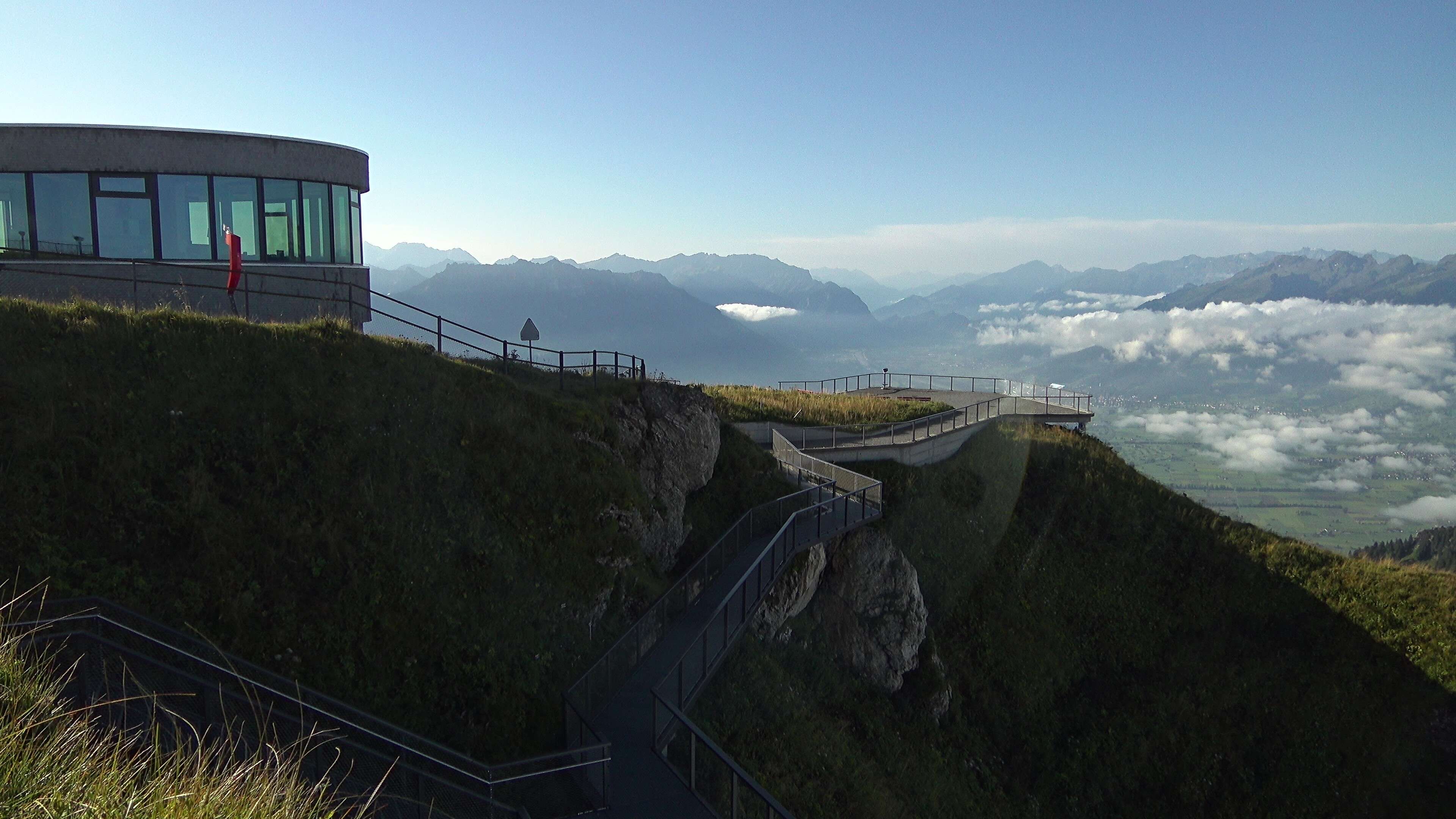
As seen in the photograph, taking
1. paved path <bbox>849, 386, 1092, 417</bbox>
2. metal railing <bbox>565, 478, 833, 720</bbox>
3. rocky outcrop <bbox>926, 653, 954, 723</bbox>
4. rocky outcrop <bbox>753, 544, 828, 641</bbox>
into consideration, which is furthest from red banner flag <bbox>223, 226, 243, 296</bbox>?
paved path <bbox>849, 386, 1092, 417</bbox>

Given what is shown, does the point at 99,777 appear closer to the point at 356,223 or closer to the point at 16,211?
the point at 16,211

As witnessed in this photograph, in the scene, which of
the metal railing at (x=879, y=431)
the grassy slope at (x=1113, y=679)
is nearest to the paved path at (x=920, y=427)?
the metal railing at (x=879, y=431)

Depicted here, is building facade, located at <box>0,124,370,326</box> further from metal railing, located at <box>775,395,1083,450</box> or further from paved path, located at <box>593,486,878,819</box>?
metal railing, located at <box>775,395,1083,450</box>

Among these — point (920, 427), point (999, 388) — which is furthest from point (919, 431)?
point (999, 388)

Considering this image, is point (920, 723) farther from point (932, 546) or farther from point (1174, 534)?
point (1174, 534)

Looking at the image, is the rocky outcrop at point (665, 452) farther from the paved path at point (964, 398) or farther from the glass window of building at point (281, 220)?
the paved path at point (964, 398)
